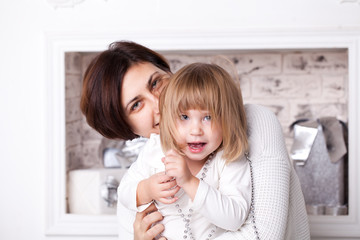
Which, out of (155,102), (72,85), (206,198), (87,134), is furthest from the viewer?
(87,134)

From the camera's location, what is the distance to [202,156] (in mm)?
1355

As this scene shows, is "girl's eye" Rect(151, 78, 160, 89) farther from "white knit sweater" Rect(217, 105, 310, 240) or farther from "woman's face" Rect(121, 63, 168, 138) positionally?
"white knit sweater" Rect(217, 105, 310, 240)

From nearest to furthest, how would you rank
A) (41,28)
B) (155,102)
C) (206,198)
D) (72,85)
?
1. (206,198)
2. (155,102)
3. (41,28)
4. (72,85)

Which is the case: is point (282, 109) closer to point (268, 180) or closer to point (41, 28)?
point (41, 28)

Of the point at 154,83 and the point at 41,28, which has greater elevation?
the point at 41,28

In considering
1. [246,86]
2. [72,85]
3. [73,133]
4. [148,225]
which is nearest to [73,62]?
[72,85]

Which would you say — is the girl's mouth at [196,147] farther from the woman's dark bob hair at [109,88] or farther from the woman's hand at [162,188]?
the woman's dark bob hair at [109,88]

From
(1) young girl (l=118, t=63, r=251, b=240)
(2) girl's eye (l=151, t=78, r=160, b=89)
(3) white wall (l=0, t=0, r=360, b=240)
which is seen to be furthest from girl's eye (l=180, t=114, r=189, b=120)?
(3) white wall (l=0, t=0, r=360, b=240)

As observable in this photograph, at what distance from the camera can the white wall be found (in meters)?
2.34

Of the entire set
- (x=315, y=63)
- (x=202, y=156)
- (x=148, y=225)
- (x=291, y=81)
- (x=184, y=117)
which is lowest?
(x=148, y=225)

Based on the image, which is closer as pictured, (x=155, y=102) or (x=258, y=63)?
(x=155, y=102)

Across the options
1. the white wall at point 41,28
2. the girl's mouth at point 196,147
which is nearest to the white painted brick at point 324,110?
the white wall at point 41,28

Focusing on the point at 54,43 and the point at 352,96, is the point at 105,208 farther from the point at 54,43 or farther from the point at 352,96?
the point at 352,96

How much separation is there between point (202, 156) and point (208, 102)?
159 millimetres
